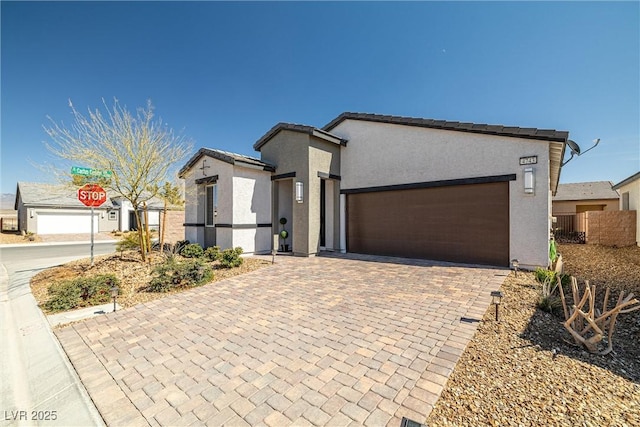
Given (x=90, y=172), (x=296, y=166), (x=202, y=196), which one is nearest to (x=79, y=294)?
(x=90, y=172)

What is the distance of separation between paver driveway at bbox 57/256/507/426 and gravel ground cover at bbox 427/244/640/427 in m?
0.23

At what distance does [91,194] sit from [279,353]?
8965 mm

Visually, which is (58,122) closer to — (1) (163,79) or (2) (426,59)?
(1) (163,79)

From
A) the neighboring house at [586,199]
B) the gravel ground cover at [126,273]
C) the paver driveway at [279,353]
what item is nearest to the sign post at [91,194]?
the gravel ground cover at [126,273]

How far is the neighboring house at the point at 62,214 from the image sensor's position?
2395 centimetres

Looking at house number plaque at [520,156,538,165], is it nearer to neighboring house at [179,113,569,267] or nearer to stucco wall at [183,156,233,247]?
neighboring house at [179,113,569,267]

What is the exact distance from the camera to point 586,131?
10672 mm

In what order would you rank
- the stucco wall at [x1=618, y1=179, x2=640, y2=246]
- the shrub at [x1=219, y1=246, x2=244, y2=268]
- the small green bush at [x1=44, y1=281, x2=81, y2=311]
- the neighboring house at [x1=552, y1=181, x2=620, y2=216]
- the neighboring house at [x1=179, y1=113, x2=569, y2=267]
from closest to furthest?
the small green bush at [x1=44, y1=281, x2=81, y2=311]
the neighboring house at [x1=179, y1=113, x2=569, y2=267]
the shrub at [x1=219, y1=246, x2=244, y2=268]
the stucco wall at [x1=618, y1=179, x2=640, y2=246]
the neighboring house at [x1=552, y1=181, x2=620, y2=216]

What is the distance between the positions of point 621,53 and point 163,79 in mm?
15946

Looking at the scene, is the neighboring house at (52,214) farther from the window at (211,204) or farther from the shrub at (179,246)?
the window at (211,204)

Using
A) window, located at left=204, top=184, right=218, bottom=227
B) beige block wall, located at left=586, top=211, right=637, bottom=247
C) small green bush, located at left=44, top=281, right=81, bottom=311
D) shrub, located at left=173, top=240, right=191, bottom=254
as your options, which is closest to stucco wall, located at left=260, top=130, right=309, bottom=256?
window, located at left=204, top=184, right=218, bottom=227

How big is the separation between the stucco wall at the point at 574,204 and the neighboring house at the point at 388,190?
17637mm

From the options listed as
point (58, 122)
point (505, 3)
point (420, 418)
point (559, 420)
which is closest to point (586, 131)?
point (505, 3)

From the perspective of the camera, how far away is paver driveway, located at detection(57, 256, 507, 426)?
8.17ft
